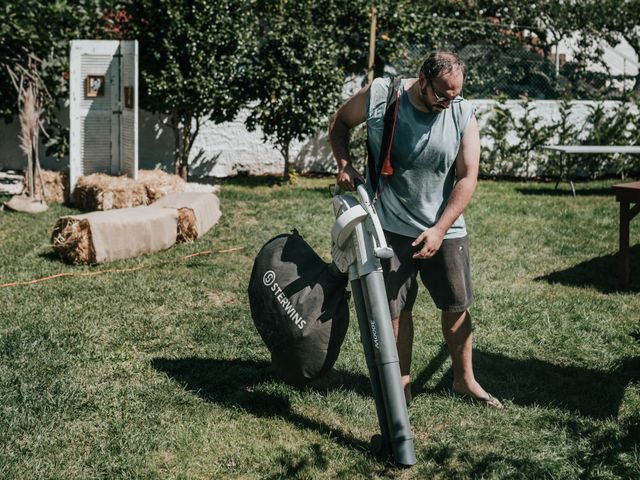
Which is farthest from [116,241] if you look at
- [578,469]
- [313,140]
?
[313,140]

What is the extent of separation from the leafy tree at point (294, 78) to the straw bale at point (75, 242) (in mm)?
4457

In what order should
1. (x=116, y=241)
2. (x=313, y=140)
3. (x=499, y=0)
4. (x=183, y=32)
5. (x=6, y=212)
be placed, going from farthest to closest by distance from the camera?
(x=499, y=0) → (x=313, y=140) → (x=183, y=32) → (x=6, y=212) → (x=116, y=241)

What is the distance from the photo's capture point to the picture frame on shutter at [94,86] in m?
10.2

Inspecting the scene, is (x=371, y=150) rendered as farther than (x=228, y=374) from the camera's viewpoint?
No

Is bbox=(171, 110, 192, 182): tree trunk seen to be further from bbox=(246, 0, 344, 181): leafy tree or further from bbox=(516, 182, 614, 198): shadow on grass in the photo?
bbox=(516, 182, 614, 198): shadow on grass

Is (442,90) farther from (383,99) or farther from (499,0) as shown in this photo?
(499,0)

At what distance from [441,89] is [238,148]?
9.10 metres

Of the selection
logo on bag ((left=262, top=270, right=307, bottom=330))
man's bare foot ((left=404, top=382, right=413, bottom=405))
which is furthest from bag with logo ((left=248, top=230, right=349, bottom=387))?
man's bare foot ((left=404, top=382, right=413, bottom=405))

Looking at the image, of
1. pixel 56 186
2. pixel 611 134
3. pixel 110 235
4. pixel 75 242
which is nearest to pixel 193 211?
pixel 110 235

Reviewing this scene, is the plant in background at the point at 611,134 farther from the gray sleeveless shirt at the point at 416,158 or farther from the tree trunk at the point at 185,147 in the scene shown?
the gray sleeveless shirt at the point at 416,158

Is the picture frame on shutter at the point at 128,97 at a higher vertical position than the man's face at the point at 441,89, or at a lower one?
higher

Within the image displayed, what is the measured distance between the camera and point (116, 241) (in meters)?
6.95

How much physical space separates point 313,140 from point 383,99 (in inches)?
345

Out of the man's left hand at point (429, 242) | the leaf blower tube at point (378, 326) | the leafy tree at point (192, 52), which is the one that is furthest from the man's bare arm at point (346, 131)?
the leafy tree at point (192, 52)
